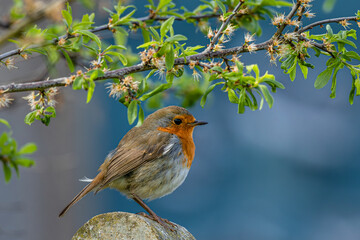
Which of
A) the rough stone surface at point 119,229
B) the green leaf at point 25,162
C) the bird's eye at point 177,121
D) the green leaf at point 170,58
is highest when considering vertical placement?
the green leaf at point 170,58

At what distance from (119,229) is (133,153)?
0.79 metres

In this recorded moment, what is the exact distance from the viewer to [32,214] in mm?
5465

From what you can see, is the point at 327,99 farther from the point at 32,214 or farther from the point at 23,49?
the point at 23,49

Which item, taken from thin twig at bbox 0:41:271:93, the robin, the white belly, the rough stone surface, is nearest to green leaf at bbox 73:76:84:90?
thin twig at bbox 0:41:271:93

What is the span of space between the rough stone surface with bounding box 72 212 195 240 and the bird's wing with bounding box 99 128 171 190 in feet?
1.89

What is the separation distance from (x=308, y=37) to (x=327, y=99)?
3.43 m

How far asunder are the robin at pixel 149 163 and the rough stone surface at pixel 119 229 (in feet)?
1.77

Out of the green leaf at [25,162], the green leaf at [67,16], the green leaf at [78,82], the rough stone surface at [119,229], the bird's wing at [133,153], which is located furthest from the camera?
the bird's wing at [133,153]

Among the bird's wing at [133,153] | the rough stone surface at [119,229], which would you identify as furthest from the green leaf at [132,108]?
the bird's wing at [133,153]

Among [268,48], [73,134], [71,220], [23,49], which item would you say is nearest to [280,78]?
[73,134]

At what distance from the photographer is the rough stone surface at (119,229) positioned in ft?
7.58

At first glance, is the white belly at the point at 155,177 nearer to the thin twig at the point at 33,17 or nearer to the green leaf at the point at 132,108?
the green leaf at the point at 132,108

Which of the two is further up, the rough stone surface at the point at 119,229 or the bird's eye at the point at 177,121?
the bird's eye at the point at 177,121

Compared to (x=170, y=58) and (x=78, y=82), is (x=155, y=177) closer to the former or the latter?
(x=170, y=58)
